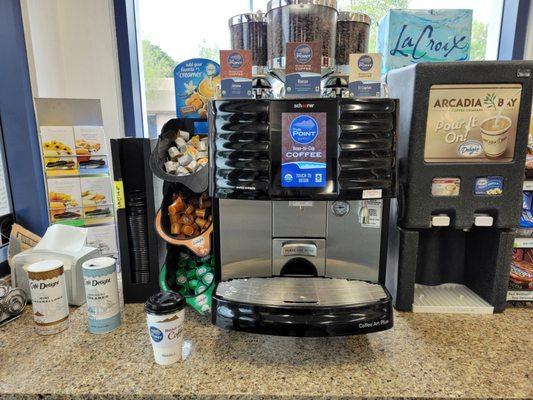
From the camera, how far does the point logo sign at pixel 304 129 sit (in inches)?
32.6

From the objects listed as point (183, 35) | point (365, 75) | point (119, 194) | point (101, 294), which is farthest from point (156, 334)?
point (183, 35)

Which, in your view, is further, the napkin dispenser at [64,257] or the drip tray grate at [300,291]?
the napkin dispenser at [64,257]

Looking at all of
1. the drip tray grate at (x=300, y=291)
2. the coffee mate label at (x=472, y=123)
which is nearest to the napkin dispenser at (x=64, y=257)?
the drip tray grate at (x=300, y=291)

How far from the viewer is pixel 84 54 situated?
1563 millimetres

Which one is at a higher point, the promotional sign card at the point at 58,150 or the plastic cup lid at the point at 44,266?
the promotional sign card at the point at 58,150

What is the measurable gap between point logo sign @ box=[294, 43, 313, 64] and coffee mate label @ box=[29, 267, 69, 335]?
2.57ft

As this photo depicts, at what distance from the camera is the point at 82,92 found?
1582 millimetres

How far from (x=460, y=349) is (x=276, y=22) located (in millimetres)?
946

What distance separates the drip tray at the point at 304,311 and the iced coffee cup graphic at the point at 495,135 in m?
0.45

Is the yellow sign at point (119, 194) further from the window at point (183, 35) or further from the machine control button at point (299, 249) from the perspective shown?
the window at point (183, 35)

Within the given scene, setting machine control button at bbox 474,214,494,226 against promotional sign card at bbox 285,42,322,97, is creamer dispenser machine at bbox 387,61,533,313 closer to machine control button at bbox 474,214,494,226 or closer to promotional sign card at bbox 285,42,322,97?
machine control button at bbox 474,214,494,226

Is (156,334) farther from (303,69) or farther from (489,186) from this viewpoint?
(489,186)

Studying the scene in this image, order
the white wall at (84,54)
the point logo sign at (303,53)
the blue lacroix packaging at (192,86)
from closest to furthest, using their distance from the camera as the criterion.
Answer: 1. the point logo sign at (303,53)
2. the blue lacroix packaging at (192,86)
3. the white wall at (84,54)

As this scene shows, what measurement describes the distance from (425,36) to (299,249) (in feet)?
2.56
